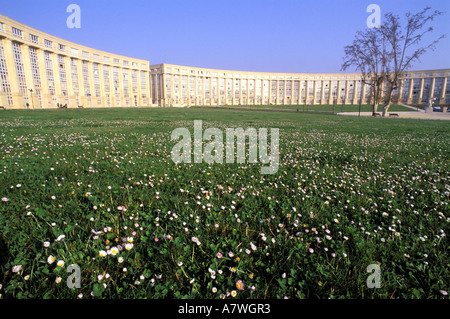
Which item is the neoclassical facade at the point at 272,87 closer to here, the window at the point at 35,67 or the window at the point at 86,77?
the window at the point at 86,77

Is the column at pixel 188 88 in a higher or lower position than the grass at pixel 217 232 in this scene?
higher

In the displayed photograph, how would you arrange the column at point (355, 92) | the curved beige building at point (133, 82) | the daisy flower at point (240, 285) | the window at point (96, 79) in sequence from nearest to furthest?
the daisy flower at point (240, 285) → the curved beige building at point (133, 82) → the window at point (96, 79) → the column at point (355, 92)

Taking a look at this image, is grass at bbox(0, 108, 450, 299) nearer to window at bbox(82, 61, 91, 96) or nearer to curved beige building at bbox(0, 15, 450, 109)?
curved beige building at bbox(0, 15, 450, 109)

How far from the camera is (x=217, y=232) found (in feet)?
9.65

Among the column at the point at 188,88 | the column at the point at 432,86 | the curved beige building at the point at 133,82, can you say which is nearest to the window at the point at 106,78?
the curved beige building at the point at 133,82

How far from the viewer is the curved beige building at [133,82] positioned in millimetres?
50312

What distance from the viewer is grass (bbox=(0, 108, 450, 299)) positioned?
6.88 feet

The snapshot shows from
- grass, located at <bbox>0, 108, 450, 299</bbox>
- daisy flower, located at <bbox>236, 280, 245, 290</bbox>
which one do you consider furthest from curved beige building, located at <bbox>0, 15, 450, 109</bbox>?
daisy flower, located at <bbox>236, 280, 245, 290</bbox>

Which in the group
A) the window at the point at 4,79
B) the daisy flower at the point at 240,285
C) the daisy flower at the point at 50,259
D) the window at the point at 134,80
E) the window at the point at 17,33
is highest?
the window at the point at 17,33

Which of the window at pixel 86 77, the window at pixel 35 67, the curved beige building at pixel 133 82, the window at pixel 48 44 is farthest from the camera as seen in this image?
the window at pixel 86 77

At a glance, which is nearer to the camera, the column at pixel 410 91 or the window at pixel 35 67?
the window at pixel 35 67

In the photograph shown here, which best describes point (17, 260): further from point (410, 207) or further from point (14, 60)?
point (14, 60)

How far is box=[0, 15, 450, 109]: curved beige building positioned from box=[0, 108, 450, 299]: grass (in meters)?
44.7

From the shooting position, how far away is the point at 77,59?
2685 inches
